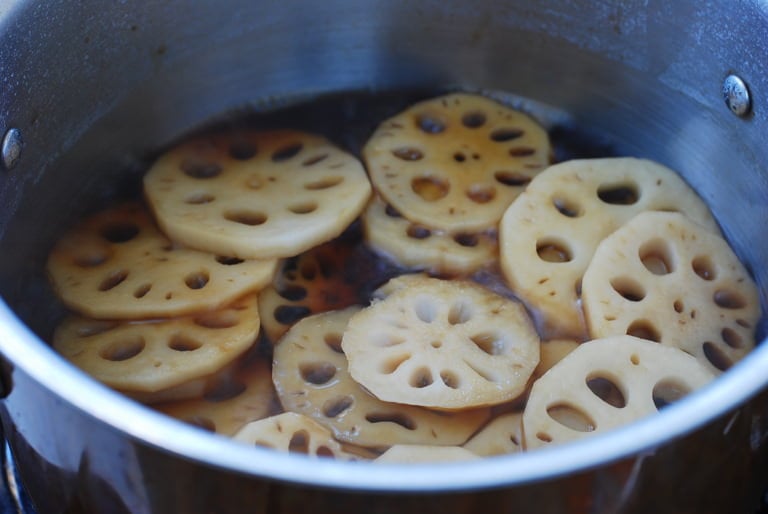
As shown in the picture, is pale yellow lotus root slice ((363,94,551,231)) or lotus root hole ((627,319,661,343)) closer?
lotus root hole ((627,319,661,343))

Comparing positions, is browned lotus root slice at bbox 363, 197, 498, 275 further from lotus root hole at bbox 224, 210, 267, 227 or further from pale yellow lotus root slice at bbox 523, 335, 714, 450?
pale yellow lotus root slice at bbox 523, 335, 714, 450

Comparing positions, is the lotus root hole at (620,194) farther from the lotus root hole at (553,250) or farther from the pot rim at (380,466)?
the pot rim at (380,466)

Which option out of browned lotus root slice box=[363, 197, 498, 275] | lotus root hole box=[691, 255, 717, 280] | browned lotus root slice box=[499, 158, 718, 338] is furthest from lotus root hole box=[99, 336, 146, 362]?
lotus root hole box=[691, 255, 717, 280]

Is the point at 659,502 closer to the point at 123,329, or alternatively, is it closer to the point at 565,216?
the point at 565,216

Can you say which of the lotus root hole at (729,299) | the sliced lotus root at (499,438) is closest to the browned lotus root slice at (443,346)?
the sliced lotus root at (499,438)

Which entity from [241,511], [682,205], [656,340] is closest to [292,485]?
[241,511]

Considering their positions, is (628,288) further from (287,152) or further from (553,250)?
(287,152)

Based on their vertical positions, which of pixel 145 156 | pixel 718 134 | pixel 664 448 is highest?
pixel 664 448
